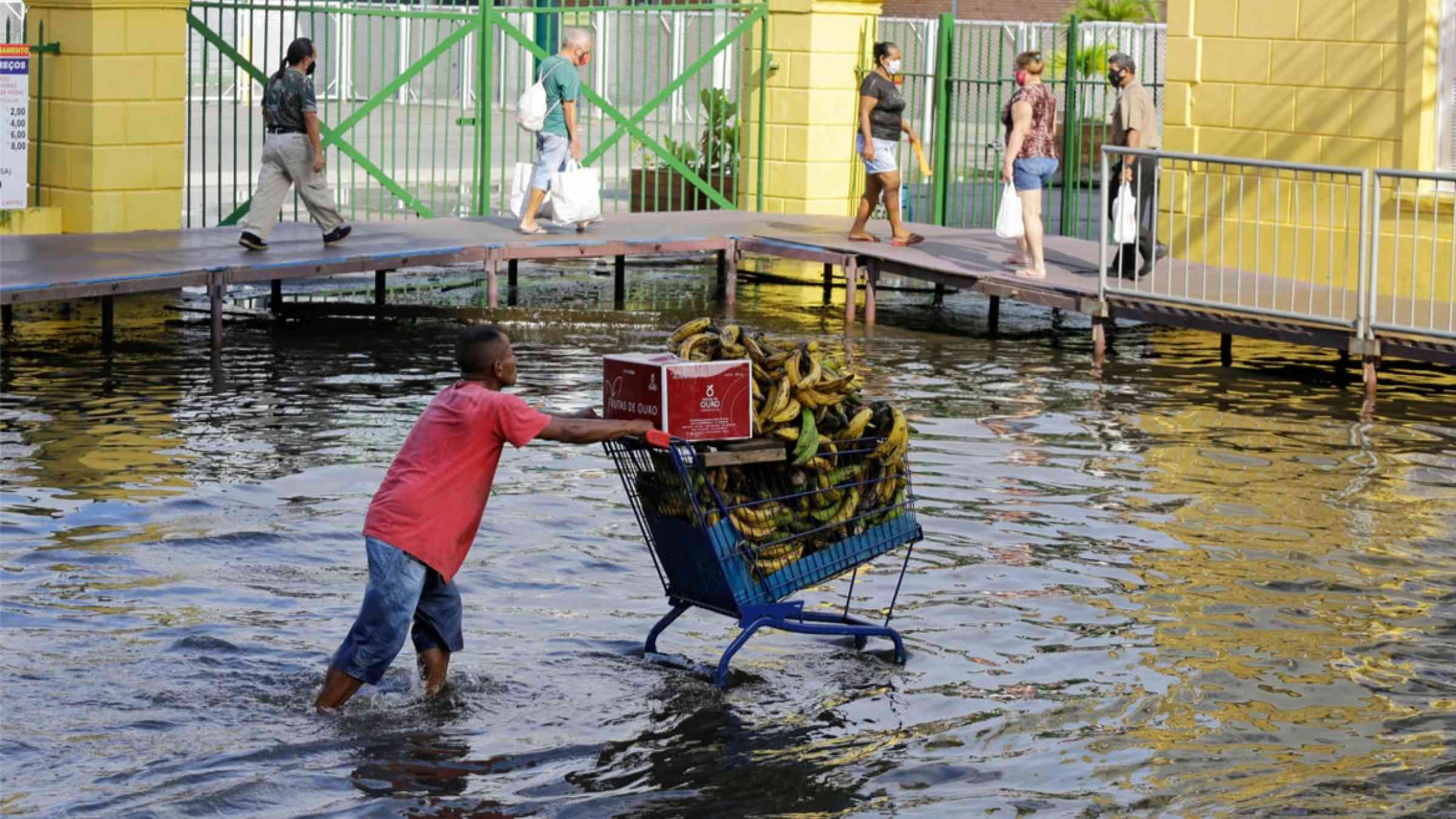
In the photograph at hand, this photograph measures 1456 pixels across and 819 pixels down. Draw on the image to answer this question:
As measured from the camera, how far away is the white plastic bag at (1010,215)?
17.0 metres

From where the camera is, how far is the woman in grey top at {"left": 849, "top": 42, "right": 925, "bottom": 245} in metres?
18.1

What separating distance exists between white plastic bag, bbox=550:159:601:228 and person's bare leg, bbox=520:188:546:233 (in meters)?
0.12

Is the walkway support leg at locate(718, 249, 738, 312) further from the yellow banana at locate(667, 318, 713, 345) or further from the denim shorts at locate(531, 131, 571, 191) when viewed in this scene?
the yellow banana at locate(667, 318, 713, 345)

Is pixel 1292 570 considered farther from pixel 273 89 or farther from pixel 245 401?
pixel 273 89

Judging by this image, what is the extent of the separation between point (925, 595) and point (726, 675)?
5.44ft

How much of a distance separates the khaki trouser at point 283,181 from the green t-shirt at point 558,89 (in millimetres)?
1992

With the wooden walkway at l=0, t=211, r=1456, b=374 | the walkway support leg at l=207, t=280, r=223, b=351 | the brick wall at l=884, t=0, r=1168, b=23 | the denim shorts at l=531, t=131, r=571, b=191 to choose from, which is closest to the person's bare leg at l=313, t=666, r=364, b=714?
the wooden walkway at l=0, t=211, r=1456, b=374

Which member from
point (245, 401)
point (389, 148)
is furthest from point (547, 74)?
point (389, 148)

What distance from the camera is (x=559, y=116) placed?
18.2 m

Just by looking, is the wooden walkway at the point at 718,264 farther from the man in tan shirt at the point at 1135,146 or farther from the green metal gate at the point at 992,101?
the green metal gate at the point at 992,101

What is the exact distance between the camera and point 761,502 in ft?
25.8

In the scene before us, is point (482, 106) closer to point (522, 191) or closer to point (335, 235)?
point (522, 191)

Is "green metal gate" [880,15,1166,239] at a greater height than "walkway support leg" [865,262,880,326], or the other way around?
"green metal gate" [880,15,1166,239]

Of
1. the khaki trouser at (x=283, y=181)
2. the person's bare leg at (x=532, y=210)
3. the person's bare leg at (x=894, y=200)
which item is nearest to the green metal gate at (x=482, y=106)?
the khaki trouser at (x=283, y=181)
